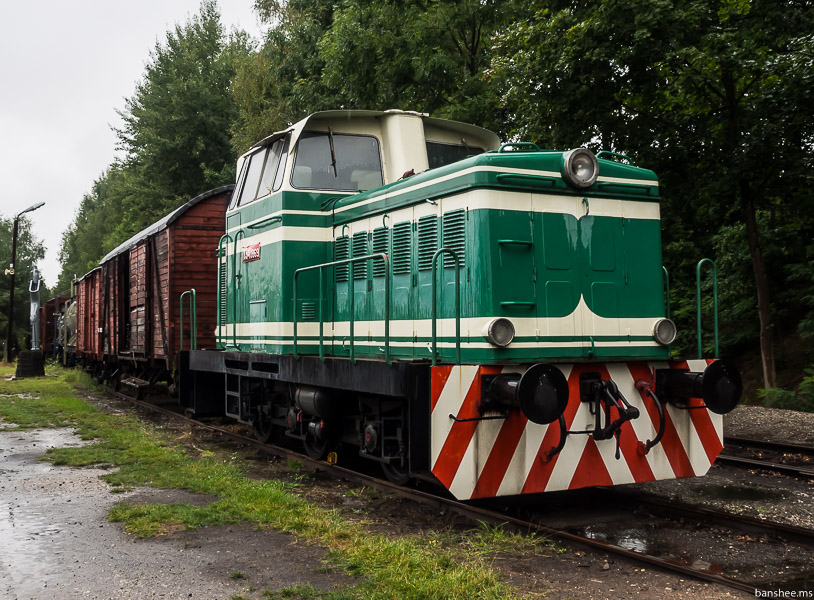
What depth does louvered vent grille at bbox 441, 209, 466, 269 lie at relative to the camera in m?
5.67

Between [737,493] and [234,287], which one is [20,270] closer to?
[234,287]

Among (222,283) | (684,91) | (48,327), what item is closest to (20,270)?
(48,327)

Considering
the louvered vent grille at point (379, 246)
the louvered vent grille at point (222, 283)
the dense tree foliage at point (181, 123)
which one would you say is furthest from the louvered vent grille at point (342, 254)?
the dense tree foliage at point (181, 123)

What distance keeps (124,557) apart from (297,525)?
1.17m

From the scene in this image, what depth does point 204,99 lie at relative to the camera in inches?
1297

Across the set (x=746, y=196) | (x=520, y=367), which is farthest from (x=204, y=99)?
(x=520, y=367)

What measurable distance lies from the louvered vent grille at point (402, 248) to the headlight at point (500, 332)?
1291mm

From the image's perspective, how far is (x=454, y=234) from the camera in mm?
5762

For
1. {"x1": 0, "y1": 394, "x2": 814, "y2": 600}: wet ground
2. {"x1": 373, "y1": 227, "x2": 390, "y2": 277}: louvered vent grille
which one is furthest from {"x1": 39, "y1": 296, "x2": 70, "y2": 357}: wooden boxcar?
{"x1": 373, "y1": 227, "x2": 390, "y2": 277}: louvered vent grille

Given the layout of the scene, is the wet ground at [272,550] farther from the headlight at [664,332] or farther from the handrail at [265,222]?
the handrail at [265,222]

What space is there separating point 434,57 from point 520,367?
1255cm

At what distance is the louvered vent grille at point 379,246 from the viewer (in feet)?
21.9

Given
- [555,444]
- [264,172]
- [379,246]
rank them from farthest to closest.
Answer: [264,172]
[379,246]
[555,444]

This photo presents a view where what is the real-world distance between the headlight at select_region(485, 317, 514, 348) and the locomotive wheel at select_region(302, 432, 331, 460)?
2.73 metres
